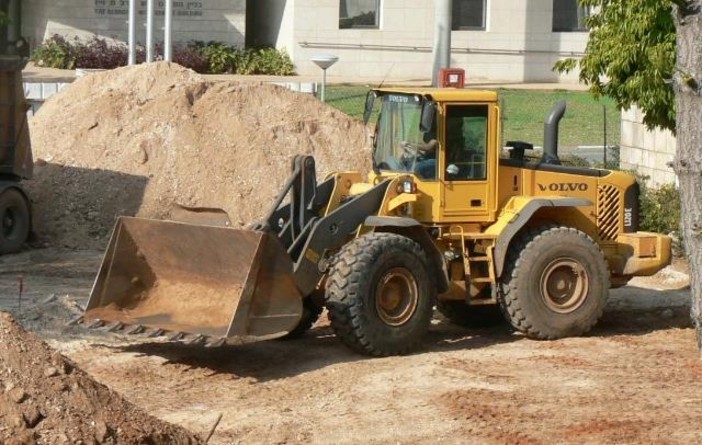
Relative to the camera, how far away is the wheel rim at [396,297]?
12266 mm

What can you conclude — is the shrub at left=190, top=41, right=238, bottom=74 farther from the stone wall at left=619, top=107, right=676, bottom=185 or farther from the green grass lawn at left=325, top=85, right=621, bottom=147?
the stone wall at left=619, top=107, right=676, bottom=185

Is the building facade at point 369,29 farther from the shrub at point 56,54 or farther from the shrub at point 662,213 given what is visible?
the shrub at point 662,213

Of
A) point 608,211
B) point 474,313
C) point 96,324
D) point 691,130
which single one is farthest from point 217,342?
point 608,211

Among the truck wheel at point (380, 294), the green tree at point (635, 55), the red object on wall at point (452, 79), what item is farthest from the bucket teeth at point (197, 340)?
the green tree at point (635, 55)

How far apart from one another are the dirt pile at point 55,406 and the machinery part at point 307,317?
4298 millimetres

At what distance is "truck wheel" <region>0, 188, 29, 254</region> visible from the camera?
17906 mm

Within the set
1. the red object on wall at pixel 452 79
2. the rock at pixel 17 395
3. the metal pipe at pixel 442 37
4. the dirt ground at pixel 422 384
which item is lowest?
the dirt ground at pixel 422 384

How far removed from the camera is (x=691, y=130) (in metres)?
12.0

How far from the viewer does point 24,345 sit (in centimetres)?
843

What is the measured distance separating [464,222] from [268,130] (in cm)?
799

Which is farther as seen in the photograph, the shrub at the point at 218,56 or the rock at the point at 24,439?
the shrub at the point at 218,56

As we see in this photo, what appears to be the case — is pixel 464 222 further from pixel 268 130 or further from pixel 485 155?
pixel 268 130

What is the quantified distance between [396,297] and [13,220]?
7.45m

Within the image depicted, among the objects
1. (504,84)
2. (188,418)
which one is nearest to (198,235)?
(188,418)
